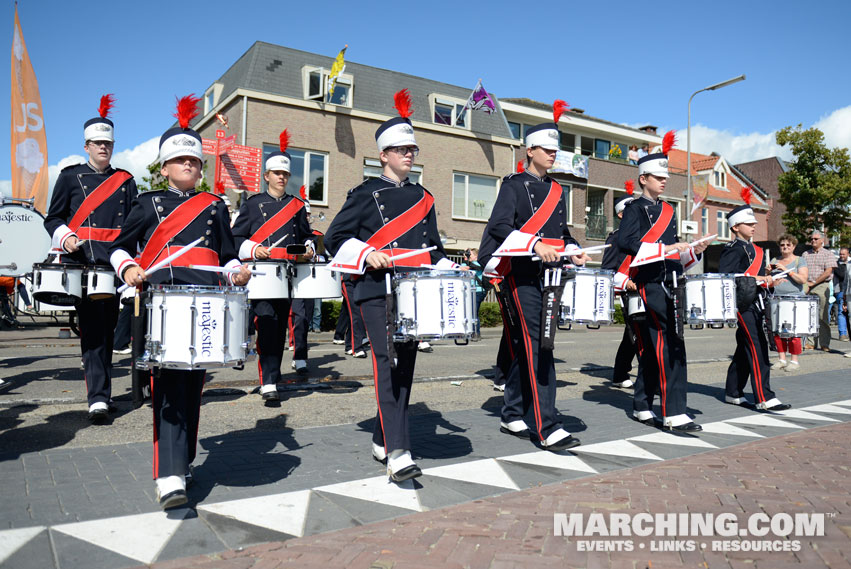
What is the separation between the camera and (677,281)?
6.09 meters

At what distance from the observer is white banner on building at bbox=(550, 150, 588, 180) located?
3578 centimetres

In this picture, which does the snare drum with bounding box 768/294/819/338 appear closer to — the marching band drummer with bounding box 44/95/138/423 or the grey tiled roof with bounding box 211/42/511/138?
the marching band drummer with bounding box 44/95/138/423

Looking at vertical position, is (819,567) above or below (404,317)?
below

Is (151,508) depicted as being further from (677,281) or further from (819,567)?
(677,281)

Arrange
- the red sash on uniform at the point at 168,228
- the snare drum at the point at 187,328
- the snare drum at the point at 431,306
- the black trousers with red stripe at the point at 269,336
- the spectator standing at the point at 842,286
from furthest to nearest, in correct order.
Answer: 1. the spectator standing at the point at 842,286
2. the black trousers with red stripe at the point at 269,336
3. the snare drum at the point at 431,306
4. the red sash on uniform at the point at 168,228
5. the snare drum at the point at 187,328

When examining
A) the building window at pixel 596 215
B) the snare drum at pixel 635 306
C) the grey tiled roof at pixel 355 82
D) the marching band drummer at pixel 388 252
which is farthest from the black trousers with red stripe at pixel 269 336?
the building window at pixel 596 215

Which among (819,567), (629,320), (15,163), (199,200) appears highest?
(15,163)

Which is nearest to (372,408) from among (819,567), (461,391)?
(461,391)

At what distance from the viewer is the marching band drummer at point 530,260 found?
5.26 metres

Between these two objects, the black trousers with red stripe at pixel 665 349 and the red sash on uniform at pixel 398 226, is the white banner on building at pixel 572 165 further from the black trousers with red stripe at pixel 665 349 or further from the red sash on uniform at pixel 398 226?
the red sash on uniform at pixel 398 226

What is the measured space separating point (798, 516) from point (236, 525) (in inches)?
119

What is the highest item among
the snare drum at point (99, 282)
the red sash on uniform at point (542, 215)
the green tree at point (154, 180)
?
the green tree at point (154, 180)

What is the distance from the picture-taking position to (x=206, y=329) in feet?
12.1

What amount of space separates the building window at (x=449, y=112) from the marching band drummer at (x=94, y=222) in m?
25.4
